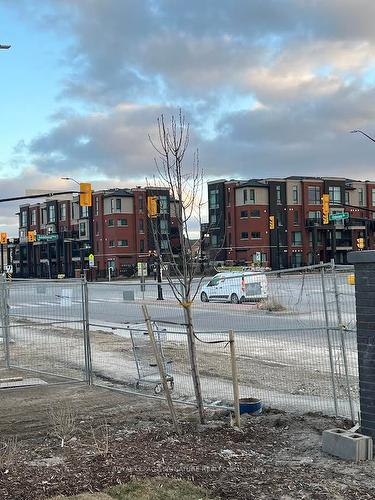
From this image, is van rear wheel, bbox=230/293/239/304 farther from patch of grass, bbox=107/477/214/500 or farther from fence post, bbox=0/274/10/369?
fence post, bbox=0/274/10/369

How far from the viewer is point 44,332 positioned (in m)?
13.2

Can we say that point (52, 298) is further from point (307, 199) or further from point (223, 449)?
point (307, 199)

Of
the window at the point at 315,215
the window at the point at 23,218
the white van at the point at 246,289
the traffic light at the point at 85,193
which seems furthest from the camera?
the window at the point at 23,218

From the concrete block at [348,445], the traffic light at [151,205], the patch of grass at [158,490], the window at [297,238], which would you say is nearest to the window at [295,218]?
the window at [297,238]

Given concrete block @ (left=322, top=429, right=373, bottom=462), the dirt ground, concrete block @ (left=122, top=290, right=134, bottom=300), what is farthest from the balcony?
concrete block @ (left=322, top=429, right=373, bottom=462)

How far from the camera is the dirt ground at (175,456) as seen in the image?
4.70 meters

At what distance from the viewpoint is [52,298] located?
11680mm

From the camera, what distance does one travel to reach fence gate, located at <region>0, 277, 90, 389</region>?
10.8 meters

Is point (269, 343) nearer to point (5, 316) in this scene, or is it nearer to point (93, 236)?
point (5, 316)

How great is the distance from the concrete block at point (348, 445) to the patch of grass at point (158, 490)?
5.08ft

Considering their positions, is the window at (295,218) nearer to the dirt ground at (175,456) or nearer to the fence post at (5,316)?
the fence post at (5,316)

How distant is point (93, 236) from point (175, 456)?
92303mm

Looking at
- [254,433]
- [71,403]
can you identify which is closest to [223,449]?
[254,433]

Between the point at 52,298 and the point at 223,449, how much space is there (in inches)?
265
